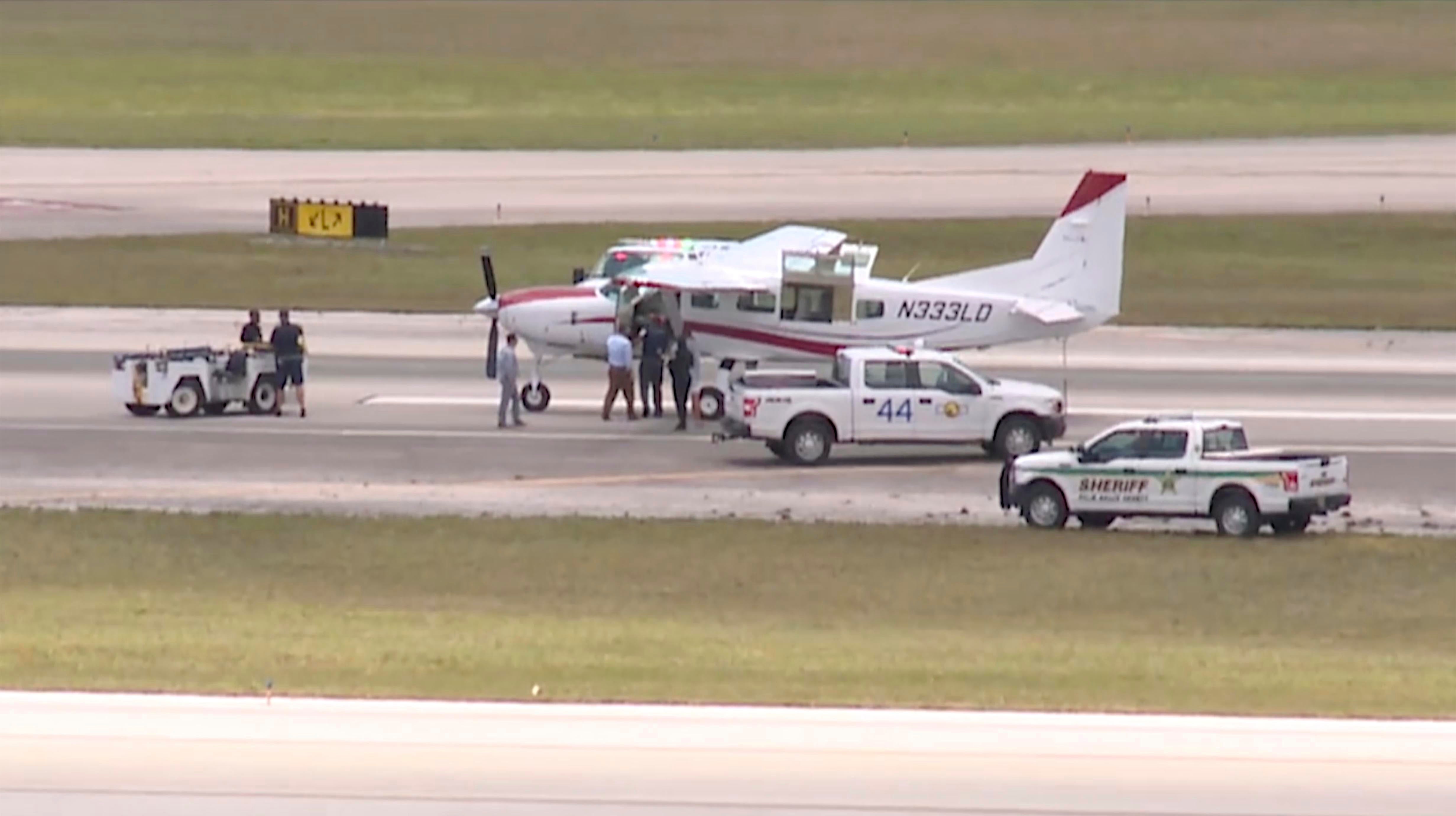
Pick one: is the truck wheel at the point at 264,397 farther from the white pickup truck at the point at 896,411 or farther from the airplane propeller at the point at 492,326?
the white pickup truck at the point at 896,411

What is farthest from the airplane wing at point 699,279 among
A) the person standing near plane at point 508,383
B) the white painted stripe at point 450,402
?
the person standing near plane at point 508,383

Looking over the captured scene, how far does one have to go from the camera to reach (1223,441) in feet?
95.3

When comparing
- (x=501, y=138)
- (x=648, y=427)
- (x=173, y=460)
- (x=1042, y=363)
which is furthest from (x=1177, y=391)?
(x=501, y=138)

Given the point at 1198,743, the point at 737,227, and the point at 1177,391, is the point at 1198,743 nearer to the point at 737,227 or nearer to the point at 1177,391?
the point at 1177,391

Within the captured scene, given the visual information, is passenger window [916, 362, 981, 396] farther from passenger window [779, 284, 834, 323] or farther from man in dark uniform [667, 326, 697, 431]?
passenger window [779, 284, 834, 323]

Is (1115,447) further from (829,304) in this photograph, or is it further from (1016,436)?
(829,304)

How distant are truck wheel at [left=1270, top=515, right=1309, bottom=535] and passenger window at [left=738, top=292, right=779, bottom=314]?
38.7ft

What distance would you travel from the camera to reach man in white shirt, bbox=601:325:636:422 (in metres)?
37.6

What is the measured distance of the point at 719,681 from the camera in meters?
18.5

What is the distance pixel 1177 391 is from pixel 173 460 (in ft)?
55.7

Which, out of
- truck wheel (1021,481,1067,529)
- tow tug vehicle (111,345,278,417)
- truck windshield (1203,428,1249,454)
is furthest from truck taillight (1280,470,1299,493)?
tow tug vehicle (111,345,278,417)

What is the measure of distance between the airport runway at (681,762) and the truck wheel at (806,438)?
17.2 m

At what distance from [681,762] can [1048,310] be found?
2482 centimetres

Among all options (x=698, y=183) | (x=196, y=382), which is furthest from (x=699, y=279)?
(x=698, y=183)
